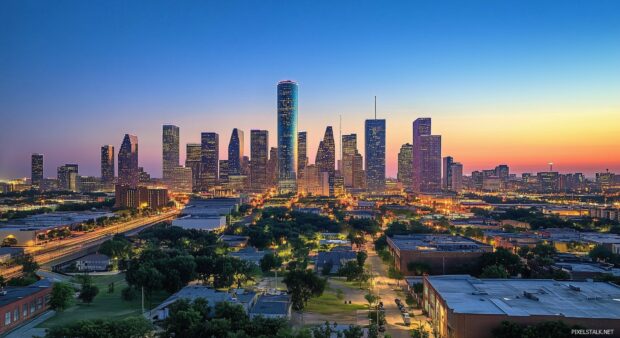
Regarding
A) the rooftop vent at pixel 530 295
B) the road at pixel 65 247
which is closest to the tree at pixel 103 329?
the rooftop vent at pixel 530 295

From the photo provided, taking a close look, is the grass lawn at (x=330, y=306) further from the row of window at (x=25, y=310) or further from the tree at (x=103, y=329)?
the row of window at (x=25, y=310)

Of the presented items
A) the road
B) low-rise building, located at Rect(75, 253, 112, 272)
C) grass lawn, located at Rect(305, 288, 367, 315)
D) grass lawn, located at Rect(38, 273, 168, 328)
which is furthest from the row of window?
grass lawn, located at Rect(305, 288, 367, 315)

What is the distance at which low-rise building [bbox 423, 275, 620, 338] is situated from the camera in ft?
91.6

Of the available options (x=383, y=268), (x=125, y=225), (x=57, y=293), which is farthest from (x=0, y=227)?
(x=383, y=268)

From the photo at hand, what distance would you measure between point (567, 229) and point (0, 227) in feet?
333

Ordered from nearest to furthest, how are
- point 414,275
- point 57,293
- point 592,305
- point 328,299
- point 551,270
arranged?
point 592,305 → point 57,293 → point 328,299 → point 551,270 → point 414,275

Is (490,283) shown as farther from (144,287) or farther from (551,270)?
(144,287)

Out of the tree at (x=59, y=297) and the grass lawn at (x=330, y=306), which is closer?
the tree at (x=59, y=297)

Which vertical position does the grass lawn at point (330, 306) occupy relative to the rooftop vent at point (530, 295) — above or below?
below

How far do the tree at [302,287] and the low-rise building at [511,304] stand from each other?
916 cm

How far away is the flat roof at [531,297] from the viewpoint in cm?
2906

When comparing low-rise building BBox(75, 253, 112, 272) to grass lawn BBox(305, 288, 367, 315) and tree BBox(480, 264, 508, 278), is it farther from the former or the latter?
tree BBox(480, 264, 508, 278)

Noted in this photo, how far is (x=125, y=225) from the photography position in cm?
11125

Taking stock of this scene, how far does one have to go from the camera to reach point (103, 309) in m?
38.4
